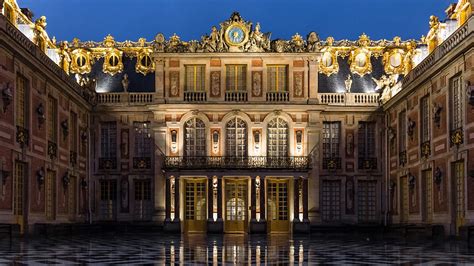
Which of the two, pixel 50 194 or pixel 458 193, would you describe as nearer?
pixel 458 193

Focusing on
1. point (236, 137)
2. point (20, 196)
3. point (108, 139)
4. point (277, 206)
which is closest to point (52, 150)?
point (20, 196)

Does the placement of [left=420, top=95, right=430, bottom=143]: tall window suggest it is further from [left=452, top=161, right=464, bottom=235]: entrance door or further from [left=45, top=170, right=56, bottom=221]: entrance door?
[left=45, top=170, right=56, bottom=221]: entrance door

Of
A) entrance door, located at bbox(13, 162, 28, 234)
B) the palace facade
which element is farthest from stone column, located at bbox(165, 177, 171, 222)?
entrance door, located at bbox(13, 162, 28, 234)

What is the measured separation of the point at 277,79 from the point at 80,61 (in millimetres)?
11531

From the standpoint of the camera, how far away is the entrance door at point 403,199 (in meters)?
38.8

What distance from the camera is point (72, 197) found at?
39625mm

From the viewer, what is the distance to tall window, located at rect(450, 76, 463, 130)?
29.2 meters

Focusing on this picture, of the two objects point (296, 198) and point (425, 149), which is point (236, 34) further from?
point (425, 149)

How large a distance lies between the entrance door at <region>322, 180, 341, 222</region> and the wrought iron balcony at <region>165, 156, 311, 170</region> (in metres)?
2.26

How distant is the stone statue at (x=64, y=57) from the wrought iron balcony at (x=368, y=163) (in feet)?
55.9

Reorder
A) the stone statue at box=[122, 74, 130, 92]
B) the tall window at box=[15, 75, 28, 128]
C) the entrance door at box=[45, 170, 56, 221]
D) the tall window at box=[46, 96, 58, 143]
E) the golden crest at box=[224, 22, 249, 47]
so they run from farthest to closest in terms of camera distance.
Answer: the stone statue at box=[122, 74, 130, 92], the golden crest at box=[224, 22, 249, 47], the tall window at box=[46, 96, 58, 143], the entrance door at box=[45, 170, 56, 221], the tall window at box=[15, 75, 28, 128]

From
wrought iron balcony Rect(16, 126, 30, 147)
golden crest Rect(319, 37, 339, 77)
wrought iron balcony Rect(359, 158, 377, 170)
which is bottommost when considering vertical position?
wrought iron balcony Rect(359, 158, 377, 170)

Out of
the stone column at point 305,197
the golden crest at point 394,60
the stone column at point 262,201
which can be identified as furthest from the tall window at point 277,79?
the golden crest at point 394,60

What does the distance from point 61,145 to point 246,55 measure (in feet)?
39.5
